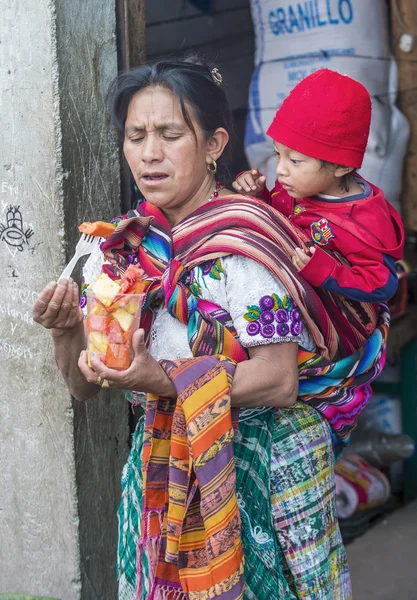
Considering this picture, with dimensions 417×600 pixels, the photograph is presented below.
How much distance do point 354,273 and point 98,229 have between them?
2.10ft

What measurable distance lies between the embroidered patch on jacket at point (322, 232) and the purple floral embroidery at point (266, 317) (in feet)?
1.03

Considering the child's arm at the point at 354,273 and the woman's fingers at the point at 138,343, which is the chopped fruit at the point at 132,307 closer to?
the woman's fingers at the point at 138,343

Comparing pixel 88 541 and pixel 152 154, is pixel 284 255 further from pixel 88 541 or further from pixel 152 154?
pixel 88 541

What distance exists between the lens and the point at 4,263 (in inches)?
110

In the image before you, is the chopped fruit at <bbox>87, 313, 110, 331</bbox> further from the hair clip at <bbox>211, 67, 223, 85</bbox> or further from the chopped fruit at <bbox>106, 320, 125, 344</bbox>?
the hair clip at <bbox>211, 67, 223, 85</bbox>

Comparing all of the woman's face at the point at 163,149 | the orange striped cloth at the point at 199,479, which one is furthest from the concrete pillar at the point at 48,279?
the orange striped cloth at the point at 199,479

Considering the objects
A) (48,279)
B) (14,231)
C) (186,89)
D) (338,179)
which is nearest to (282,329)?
(338,179)

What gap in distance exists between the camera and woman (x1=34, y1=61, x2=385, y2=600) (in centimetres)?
191

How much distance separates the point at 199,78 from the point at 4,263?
100 centimetres

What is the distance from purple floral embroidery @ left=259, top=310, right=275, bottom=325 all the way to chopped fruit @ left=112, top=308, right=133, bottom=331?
31cm

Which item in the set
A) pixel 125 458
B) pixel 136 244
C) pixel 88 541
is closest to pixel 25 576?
pixel 88 541

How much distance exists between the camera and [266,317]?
6.40 feet

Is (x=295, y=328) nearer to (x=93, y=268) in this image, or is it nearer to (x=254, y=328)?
(x=254, y=328)

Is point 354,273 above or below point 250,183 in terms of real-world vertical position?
below
